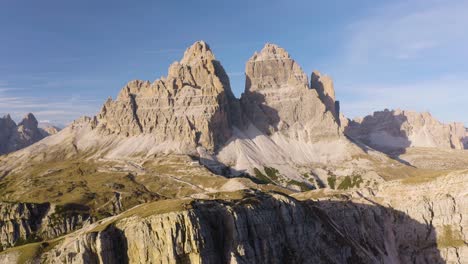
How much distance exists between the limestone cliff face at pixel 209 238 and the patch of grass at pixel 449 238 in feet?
206

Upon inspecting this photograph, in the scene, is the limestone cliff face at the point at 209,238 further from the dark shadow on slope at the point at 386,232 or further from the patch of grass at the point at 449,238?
the patch of grass at the point at 449,238

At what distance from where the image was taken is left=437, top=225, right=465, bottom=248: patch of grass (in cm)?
17900

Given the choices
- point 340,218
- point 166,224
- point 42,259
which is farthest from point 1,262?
point 340,218

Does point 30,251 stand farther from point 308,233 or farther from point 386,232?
point 386,232

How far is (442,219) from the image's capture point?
188 meters

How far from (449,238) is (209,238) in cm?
12198

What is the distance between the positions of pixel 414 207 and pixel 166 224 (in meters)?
129

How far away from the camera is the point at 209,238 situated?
112375 mm

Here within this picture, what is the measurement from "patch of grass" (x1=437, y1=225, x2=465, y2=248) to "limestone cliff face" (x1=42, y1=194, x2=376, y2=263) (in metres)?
62.7

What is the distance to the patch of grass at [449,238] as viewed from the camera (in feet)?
587

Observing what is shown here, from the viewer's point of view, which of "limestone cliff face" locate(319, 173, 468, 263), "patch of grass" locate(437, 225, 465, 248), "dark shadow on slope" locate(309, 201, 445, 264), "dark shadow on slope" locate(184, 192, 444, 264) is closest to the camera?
"dark shadow on slope" locate(184, 192, 444, 264)

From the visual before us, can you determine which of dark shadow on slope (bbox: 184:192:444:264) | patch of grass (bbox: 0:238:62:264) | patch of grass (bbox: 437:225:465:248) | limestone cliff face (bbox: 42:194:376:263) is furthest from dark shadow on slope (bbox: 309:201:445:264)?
patch of grass (bbox: 0:238:62:264)

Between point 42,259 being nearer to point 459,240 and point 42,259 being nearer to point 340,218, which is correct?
point 340,218

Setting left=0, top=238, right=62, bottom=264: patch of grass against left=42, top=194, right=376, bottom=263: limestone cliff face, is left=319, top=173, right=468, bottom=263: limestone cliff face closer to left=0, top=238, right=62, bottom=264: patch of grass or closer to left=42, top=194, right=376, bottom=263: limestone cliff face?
left=42, top=194, right=376, bottom=263: limestone cliff face
